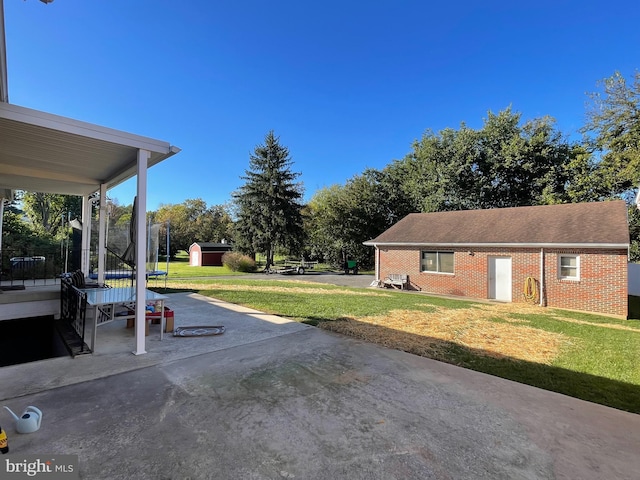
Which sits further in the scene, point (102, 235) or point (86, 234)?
point (86, 234)

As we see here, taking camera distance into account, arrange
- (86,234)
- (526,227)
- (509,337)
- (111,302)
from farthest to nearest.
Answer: (526,227) → (86,234) → (509,337) → (111,302)

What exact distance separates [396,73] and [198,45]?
38.9 ft

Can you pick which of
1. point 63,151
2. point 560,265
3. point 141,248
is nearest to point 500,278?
point 560,265

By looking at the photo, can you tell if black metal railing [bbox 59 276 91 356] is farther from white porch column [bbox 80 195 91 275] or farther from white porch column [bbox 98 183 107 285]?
white porch column [bbox 80 195 91 275]

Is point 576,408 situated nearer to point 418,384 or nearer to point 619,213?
point 418,384

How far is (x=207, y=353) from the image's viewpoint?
15.7 ft

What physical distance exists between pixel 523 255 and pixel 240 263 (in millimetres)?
20508

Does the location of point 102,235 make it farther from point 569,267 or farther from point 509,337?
point 569,267

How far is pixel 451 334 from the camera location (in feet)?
21.5

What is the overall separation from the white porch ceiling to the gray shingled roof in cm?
1340

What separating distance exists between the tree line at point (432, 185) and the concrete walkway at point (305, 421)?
23.0m

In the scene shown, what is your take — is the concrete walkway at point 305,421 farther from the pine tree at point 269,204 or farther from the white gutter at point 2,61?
the pine tree at point 269,204

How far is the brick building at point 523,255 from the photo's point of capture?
35.4 ft

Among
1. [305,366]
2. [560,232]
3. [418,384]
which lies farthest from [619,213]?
[305,366]
